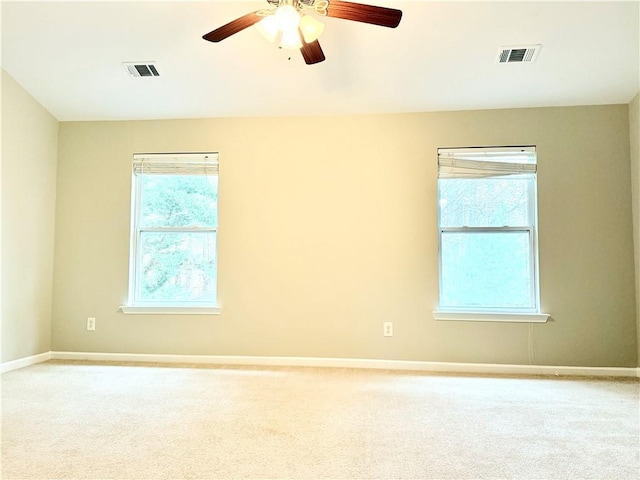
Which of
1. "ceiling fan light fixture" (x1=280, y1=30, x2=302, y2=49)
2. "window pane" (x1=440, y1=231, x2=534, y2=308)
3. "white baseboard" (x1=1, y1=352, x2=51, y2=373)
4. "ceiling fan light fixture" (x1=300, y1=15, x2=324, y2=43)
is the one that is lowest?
"white baseboard" (x1=1, y1=352, x2=51, y2=373)

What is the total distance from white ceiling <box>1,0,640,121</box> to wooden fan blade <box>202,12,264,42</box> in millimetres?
550

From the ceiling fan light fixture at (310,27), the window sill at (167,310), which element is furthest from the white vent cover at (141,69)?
the window sill at (167,310)

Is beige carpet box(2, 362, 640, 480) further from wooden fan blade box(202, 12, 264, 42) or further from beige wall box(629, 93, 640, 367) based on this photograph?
wooden fan blade box(202, 12, 264, 42)

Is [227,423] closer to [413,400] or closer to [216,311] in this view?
[413,400]

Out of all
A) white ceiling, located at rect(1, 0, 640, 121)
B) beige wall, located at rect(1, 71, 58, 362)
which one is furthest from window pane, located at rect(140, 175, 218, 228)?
beige wall, located at rect(1, 71, 58, 362)

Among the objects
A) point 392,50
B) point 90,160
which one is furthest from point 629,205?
point 90,160

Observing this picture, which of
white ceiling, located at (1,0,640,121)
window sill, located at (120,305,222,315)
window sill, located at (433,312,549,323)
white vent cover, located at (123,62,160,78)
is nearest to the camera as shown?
white ceiling, located at (1,0,640,121)

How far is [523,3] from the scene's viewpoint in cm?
269

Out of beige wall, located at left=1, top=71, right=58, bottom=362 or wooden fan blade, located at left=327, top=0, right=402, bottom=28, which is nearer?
wooden fan blade, located at left=327, top=0, right=402, bottom=28

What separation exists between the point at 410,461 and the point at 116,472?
4.20ft

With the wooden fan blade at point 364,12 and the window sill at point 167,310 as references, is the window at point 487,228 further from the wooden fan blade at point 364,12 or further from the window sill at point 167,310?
the window sill at point 167,310

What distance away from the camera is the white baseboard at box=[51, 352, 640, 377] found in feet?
11.5

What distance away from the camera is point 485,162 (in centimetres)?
374

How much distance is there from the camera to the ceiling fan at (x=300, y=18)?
2.07 metres
